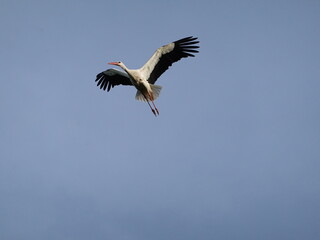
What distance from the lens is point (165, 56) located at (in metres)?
12.0

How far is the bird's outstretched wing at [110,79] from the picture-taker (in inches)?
522

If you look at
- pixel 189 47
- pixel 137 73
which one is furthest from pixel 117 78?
pixel 189 47

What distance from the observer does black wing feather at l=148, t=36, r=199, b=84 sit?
1176cm

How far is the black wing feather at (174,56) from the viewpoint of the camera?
11.8 metres

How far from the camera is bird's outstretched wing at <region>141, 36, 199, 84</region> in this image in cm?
1177

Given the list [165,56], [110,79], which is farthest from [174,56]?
[110,79]

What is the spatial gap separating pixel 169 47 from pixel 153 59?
478mm

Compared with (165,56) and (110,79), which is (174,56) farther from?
(110,79)

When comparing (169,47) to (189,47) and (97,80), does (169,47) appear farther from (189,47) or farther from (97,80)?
(97,80)

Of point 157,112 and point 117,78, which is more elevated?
point 117,78

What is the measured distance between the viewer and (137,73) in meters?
12.0

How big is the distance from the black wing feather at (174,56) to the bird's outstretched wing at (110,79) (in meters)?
1.15

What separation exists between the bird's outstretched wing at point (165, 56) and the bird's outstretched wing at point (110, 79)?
3.68 ft

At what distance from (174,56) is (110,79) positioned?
7.71 ft
